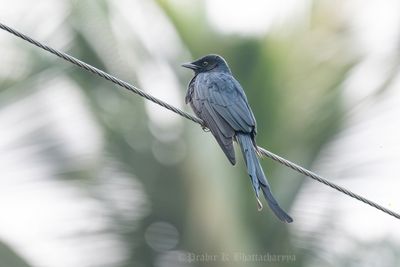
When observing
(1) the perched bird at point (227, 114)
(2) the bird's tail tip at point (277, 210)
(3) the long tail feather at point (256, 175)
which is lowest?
(2) the bird's tail tip at point (277, 210)

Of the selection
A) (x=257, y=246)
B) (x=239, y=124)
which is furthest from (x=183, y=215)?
(x=239, y=124)

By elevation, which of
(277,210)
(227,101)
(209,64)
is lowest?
(277,210)

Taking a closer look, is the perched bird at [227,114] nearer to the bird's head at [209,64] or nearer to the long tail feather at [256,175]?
the long tail feather at [256,175]

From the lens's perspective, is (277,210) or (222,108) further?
(222,108)

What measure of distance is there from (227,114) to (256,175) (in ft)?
2.55

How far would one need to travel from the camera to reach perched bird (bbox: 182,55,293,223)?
6.82m

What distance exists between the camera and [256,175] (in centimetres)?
659

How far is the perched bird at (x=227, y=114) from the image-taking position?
6.82 m

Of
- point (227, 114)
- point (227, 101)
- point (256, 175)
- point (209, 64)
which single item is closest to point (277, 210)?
point (256, 175)

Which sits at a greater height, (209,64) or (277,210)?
(209,64)

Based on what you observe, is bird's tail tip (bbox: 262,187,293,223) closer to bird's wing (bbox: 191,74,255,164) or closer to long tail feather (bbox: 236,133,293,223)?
long tail feather (bbox: 236,133,293,223)

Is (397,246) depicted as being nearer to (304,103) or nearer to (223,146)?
(304,103)

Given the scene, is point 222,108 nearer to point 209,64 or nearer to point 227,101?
point 227,101

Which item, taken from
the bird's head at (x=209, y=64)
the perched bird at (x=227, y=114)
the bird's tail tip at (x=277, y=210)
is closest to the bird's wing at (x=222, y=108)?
the perched bird at (x=227, y=114)
